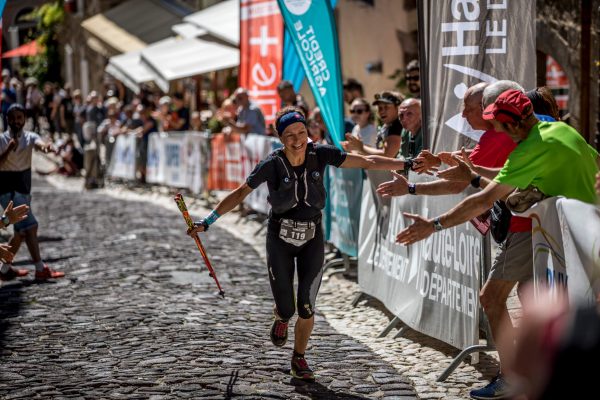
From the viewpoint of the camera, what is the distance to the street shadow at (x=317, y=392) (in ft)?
20.6

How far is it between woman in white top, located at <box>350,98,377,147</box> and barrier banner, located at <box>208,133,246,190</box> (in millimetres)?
5222

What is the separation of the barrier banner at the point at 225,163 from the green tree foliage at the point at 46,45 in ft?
106

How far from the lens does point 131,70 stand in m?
28.4

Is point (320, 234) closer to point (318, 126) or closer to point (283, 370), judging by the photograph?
point (283, 370)

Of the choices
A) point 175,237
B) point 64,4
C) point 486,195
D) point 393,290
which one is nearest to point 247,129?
point 175,237

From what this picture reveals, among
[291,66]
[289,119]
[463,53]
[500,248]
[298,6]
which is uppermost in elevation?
[298,6]

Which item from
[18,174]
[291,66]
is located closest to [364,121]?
[291,66]

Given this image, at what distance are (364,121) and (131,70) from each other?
696 inches

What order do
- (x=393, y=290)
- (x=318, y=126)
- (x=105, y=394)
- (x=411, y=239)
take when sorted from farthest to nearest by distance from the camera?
(x=318, y=126), (x=393, y=290), (x=105, y=394), (x=411, y=239)

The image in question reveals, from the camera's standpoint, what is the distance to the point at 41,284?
1058 centimetres

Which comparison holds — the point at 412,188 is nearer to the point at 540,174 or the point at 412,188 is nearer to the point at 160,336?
the point at 540,174

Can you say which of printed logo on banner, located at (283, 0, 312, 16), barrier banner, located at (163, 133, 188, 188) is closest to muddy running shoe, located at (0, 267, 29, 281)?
printed logo on banner, located at (283, 0, 312, 16)

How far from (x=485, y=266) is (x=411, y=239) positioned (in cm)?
179

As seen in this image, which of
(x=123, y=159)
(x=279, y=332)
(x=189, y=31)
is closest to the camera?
(x=279, y=332)
